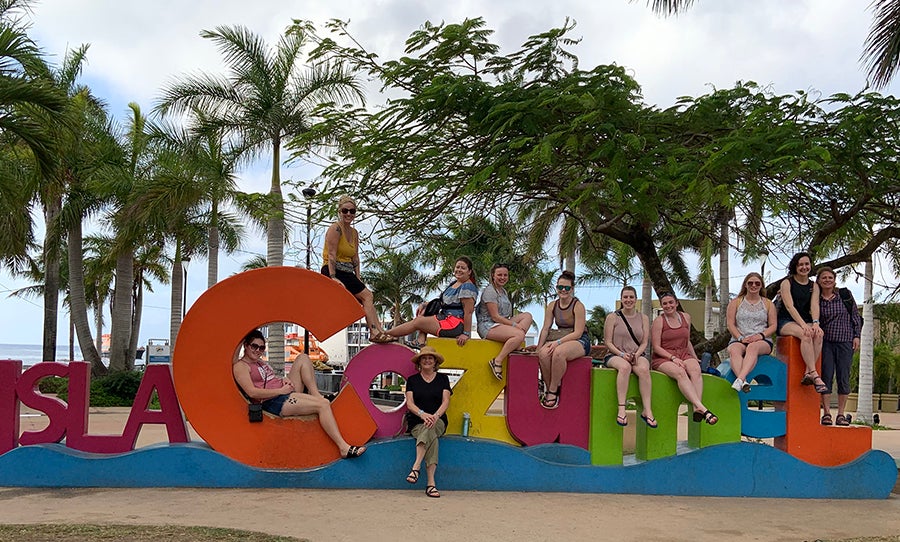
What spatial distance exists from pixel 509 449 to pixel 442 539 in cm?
244

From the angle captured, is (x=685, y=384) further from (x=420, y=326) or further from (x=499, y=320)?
(x=420, y=326)

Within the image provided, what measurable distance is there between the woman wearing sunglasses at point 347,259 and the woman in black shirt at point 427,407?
758mm

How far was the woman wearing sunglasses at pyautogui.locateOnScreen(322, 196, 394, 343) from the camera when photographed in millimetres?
9398

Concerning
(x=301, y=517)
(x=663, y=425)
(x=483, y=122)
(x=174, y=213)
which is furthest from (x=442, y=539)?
→ (x=174, y=213)

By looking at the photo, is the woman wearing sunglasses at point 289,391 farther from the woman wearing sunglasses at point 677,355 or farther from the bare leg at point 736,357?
the bare leg at point 736,357

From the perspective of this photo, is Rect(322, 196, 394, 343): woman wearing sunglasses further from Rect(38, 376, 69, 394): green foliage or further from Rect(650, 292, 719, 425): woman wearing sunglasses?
Rect(38, 376, 69, 394): green foliage

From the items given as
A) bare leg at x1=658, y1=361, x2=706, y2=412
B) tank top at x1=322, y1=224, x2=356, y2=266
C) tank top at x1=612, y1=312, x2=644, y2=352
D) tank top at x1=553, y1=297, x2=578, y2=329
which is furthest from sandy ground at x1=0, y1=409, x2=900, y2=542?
tank top at x1=322, y1=224, x2=356, y2=266

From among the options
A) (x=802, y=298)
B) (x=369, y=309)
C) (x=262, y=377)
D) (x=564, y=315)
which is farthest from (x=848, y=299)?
(x=262, y=377)

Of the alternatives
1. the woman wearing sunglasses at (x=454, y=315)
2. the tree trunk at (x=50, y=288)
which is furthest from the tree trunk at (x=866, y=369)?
the tree trunk at (x=50, y=288)

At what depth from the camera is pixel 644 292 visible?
28969mm

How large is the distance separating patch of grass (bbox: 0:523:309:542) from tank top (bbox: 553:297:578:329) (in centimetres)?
408

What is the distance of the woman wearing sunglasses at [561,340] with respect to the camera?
9.41 metres

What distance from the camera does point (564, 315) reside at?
31.3ft

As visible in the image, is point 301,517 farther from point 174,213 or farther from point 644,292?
point 644,292
